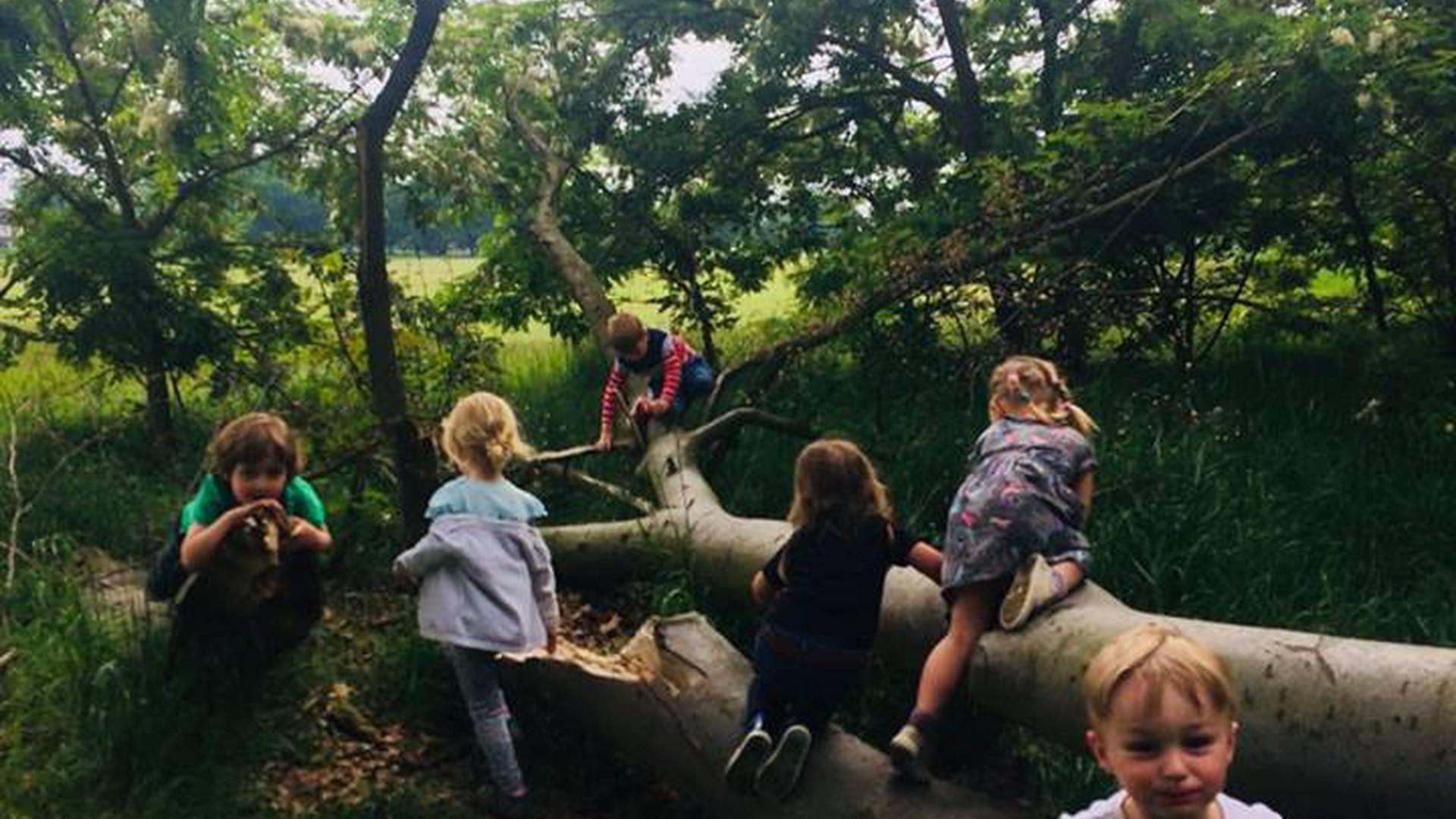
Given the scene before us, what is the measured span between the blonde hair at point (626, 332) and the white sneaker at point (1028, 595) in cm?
333

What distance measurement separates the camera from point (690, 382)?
6.49 meters

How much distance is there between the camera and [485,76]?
319 inches

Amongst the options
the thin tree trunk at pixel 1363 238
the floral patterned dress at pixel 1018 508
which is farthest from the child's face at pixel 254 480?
the thin tree trunk at pixel 1363 238

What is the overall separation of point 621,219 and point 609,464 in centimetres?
267

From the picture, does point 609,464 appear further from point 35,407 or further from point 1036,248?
point 35,407

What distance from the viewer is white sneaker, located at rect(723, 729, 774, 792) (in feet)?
10.7

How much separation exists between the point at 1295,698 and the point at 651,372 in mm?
4283

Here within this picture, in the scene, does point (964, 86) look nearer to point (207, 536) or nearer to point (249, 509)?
point (249, 509)

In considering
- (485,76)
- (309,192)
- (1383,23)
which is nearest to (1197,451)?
(1383,23)

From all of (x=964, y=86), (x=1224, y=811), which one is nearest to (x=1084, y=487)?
(x=1224, y=811)

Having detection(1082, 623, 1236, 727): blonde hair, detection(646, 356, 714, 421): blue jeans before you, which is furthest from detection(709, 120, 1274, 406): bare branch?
detection(1082, 623, 1236, 727): blonde hair

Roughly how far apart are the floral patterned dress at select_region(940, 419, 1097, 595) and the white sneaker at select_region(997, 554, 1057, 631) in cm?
9

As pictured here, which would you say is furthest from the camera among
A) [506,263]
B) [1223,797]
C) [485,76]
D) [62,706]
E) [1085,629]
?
[506,263]

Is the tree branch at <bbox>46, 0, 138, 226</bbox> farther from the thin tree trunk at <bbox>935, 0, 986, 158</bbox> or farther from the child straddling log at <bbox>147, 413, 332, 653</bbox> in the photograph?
the thin tree trunk at <bbox>935, 0, 986, 158</bbox>
